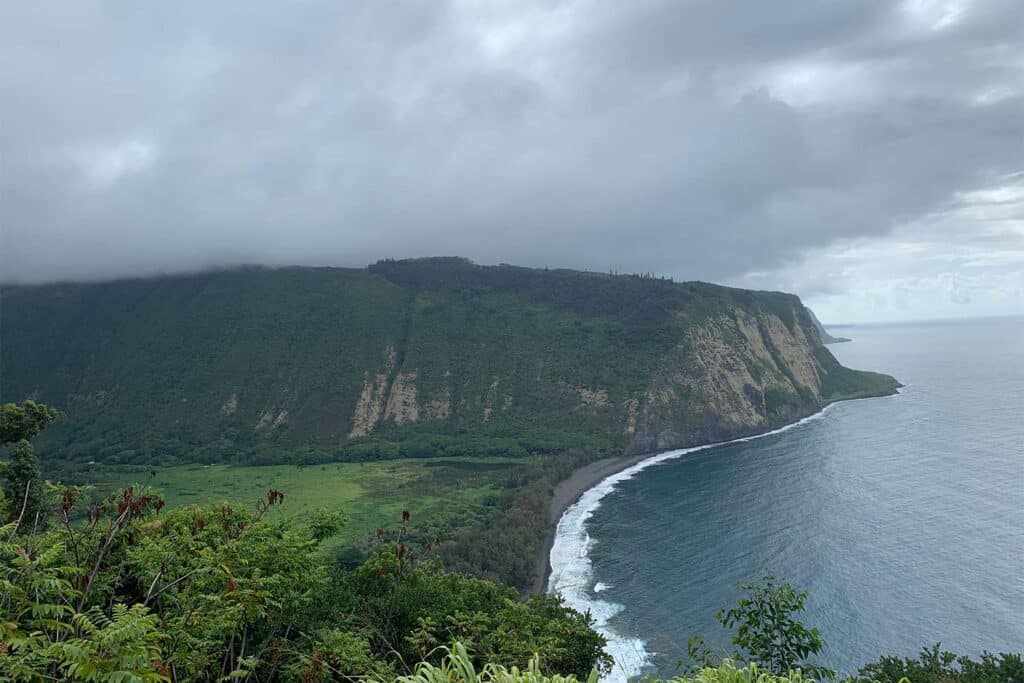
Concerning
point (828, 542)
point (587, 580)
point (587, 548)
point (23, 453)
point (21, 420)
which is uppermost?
point (21, 420)

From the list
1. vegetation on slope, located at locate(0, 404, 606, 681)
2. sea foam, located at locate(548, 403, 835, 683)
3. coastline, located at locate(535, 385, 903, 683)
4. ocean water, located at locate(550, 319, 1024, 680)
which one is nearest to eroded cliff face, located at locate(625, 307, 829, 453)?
coastline, located at locate(535, 385, 903, 683)

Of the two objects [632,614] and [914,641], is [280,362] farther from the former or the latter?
[914,641]

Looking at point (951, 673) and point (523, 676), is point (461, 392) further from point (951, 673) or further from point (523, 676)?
point (523, 676)

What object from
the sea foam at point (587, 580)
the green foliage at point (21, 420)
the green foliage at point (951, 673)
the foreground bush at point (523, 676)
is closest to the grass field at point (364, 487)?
the sea foam at point (587, 580)

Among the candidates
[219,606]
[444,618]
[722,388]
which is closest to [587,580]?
[444,618]

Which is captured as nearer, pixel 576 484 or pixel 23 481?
pixel 23 481

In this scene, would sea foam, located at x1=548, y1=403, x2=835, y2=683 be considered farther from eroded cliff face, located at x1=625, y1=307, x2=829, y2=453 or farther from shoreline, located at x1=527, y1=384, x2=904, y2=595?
eroded cliff face, located at x1=625, y1=307, x2=829, y2=453
